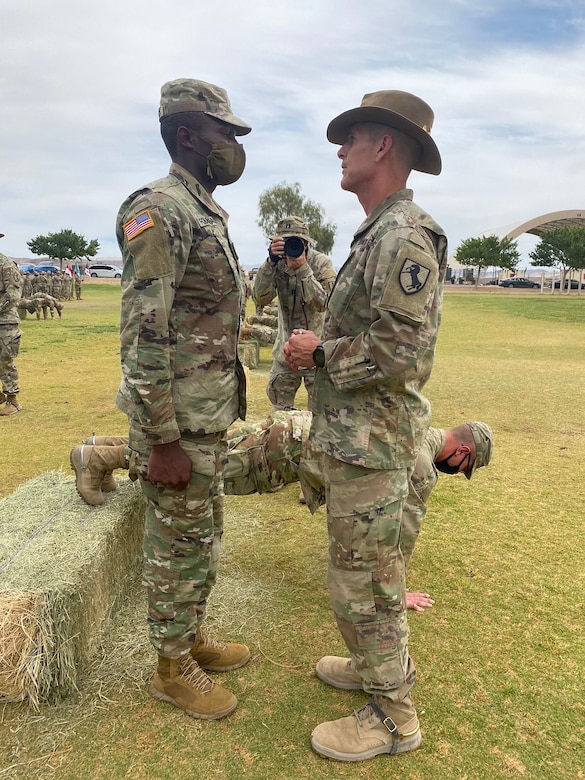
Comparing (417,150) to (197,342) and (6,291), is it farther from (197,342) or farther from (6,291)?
(6,291)

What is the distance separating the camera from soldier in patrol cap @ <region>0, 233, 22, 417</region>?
7.71 metres

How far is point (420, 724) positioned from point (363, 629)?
546 mm

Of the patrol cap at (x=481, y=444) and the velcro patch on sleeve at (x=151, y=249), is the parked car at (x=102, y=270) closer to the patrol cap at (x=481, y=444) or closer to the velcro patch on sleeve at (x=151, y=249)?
the patrol cap at (x=481, y=444)

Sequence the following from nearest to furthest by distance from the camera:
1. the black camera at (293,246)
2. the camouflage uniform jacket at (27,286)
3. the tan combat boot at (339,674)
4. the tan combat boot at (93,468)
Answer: the tan combat boot at (339,674) → the tan combat boot at (93,468) → the black camera at (293,246) → the camouflage uniform jacket at (27,286)

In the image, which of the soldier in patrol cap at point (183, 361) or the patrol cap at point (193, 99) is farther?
the patrol cap at point (193, 99)

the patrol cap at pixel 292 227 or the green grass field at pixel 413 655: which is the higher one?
the patrol cap at pixel 292 227

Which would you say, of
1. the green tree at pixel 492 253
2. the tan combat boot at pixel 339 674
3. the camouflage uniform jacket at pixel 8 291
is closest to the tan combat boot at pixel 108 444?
the tan combat boot at pixel 339 674

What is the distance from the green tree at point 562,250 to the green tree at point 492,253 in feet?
17.2

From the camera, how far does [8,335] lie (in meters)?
7.77

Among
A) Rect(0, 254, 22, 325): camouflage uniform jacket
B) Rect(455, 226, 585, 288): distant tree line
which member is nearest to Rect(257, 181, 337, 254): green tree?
Rect(455, 226, 585, 288): distant tree line

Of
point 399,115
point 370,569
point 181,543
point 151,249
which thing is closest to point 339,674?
point 370,569

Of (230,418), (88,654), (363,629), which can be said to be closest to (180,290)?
(230,418)

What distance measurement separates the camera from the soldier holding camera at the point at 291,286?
5148 millimetres

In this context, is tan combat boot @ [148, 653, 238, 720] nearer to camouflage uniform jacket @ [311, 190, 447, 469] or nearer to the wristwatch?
camouflage uniform jacket @ [311, 190, 447, 469]
